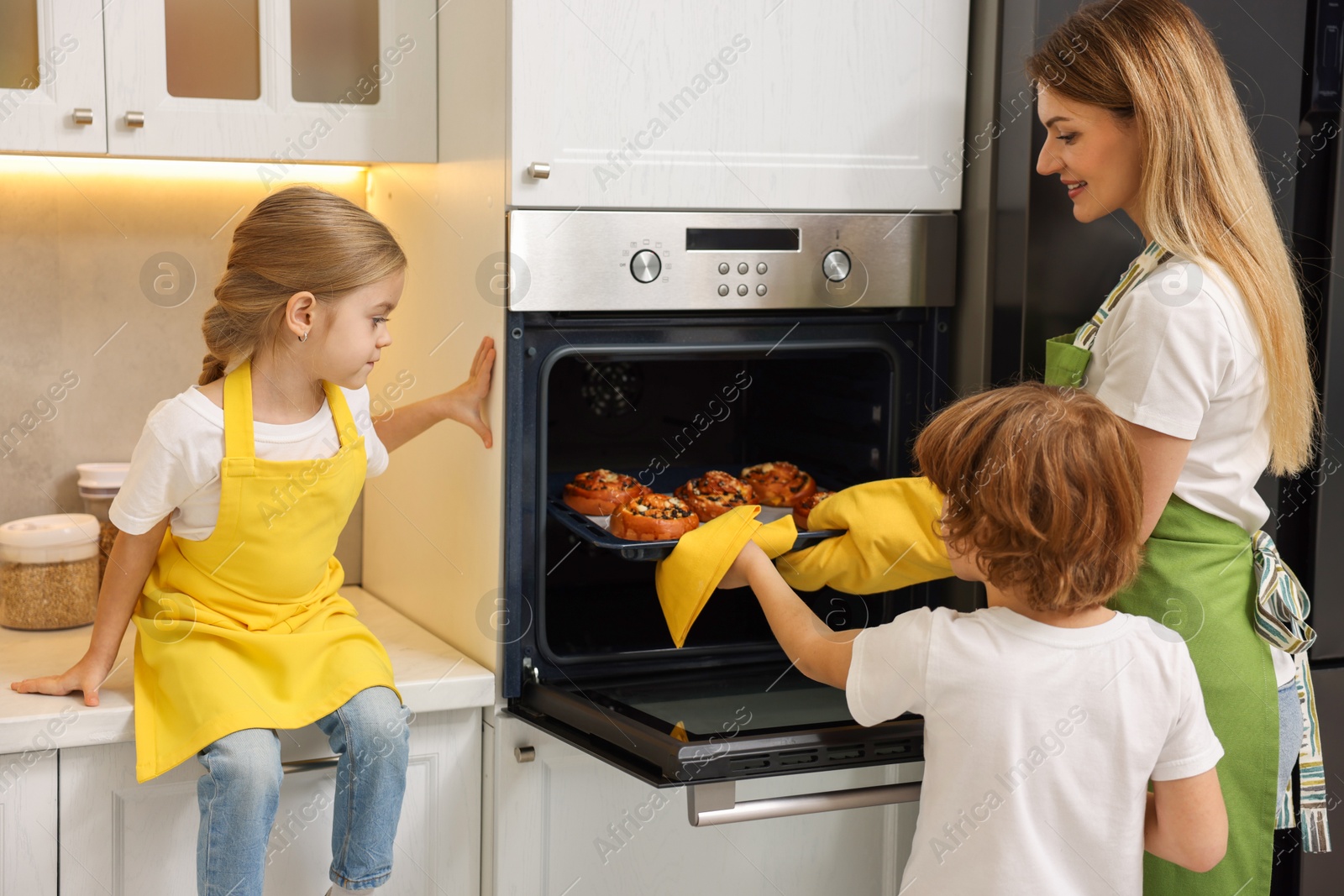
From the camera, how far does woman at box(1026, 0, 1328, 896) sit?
1.13 m

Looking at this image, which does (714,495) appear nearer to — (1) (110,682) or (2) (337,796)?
(2) (337,796)

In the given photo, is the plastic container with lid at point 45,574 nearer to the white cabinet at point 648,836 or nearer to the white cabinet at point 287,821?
the white cabinet at point 287,821

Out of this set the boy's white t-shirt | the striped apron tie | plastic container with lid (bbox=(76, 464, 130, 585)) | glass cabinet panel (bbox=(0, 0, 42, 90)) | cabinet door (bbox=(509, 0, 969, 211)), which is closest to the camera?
the boy's white t-shirt

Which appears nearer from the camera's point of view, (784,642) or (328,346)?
(784,642)

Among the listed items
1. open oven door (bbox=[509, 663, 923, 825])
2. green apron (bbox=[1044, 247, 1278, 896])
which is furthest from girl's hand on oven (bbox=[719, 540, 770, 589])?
green apron (bbox=[1044, 247, 1278, 896])

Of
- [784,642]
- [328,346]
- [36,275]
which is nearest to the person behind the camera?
[784,642]

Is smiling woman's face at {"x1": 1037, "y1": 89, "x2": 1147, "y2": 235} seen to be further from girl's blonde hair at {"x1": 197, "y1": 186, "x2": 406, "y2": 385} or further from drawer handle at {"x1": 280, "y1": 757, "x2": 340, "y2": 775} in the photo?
drawer handle at {"x1": 280, "y1": 757, "x2": 340, "y2": 775}

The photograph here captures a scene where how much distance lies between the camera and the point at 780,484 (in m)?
1.57

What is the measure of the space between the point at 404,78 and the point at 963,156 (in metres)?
0.71

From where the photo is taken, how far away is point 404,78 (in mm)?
1566

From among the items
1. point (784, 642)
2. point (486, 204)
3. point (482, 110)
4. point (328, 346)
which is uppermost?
point (482, 110)

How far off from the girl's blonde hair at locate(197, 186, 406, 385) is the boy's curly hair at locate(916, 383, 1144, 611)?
2.15 ft

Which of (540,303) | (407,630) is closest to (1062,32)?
(540,303)

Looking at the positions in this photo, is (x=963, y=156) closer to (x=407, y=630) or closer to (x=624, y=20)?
(x=624, y=20)
